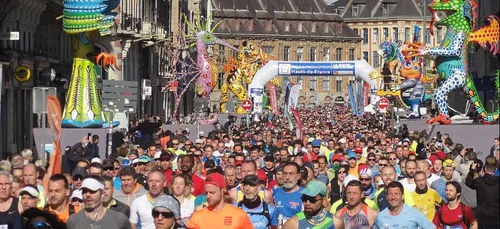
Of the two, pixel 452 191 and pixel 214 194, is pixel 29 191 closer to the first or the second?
pixel 214 194

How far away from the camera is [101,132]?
3050 cm

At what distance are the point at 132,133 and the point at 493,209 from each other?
22840 mm

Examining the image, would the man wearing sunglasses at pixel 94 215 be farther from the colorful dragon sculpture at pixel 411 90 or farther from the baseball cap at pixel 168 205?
the colorful dragon sculpture at pixel 411 90

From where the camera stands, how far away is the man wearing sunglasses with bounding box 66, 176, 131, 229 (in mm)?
10375

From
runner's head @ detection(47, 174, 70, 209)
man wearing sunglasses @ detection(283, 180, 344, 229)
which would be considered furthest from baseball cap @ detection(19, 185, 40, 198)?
man wearing sunglasses @ detection(283, 180, 344, 229)

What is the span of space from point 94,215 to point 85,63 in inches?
903

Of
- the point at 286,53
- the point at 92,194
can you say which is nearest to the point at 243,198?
the point at 92,194

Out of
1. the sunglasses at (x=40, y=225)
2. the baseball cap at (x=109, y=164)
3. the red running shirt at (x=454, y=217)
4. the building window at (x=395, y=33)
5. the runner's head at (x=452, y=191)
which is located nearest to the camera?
the sunglasses at (x=40, y=225)

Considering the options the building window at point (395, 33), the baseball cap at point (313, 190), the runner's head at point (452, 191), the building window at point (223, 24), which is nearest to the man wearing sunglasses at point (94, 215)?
the baseball cap at point (313, 190)

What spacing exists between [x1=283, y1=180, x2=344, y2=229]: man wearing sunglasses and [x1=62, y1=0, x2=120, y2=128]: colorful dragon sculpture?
21785 mm

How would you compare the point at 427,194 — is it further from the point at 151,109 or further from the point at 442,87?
the point at 151,109

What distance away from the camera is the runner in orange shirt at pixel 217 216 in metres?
10.9

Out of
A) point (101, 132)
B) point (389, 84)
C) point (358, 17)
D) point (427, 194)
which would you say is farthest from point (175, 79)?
point (358, 17)

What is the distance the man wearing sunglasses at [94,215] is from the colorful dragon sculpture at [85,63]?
845 inches
